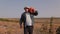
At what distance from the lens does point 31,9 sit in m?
8.87

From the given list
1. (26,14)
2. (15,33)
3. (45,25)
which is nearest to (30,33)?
(26,14)

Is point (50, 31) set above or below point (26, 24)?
below

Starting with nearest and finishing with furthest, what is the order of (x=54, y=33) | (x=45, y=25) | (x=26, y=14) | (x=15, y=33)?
(x=26, y=14)
(x=54, y=33)
(x=45, y=25)
(x=15, y=33)

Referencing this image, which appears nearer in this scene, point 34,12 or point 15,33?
point 34,12

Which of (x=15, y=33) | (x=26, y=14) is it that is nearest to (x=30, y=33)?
(x=26, y=14)

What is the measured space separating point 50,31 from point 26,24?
5413 mm

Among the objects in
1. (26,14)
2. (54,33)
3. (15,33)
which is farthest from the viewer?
(15,33)

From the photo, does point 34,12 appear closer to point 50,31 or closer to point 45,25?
point 50,31

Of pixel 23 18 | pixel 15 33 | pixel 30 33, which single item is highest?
pixel 23 18

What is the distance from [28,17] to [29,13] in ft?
0.50

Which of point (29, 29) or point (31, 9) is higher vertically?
point (31, 9)

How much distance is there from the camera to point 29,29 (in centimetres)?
895

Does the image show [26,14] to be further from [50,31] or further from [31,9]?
[50,31]

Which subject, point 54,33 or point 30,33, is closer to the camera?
point 30,33
